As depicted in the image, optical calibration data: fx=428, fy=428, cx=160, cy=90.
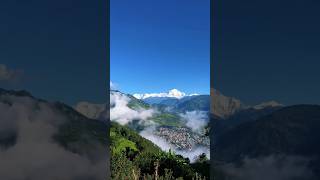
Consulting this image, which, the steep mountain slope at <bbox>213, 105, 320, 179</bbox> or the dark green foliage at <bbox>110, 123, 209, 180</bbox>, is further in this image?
the dark green foliage at <bbox>110, 123, 209, 180</bbox>

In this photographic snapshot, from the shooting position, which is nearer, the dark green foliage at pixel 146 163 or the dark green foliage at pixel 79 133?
the dark green foliage at pixel 79 133

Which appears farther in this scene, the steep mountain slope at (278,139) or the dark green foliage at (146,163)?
the dark green foliage at (146,163)

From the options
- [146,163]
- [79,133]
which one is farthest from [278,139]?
[79,133]

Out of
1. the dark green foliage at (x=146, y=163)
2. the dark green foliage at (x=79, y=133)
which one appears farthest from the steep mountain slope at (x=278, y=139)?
the dark green foliage at (x=79, y=133)

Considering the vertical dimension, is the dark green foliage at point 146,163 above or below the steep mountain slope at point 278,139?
below

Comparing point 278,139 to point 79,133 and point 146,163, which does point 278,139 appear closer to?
point 146,163

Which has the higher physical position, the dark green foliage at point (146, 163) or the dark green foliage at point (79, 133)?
the dark green foliage at point (79, 133)

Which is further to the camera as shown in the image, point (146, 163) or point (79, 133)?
point (146, 163)

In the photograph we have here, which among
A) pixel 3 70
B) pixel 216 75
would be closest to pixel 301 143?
pixel 216 75

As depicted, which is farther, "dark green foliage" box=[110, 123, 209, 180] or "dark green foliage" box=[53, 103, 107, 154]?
"dark green foliage" box=[110, 123, 209, 180]

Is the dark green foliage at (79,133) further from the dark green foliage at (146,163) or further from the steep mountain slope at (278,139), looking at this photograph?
the steep mountain slope at (278,139)

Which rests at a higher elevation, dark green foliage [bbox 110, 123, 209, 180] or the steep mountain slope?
the steep mountain slope

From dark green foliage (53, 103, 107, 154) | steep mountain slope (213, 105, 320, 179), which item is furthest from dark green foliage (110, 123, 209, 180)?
steep mountain slope (213, 105, 320, 179)

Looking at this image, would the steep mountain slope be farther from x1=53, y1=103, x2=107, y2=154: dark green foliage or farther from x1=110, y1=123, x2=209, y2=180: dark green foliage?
x1=53, y1=103, x2=107, y2=154: dark green foliage
